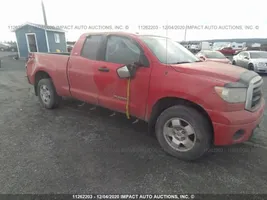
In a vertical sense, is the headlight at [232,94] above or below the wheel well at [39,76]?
above

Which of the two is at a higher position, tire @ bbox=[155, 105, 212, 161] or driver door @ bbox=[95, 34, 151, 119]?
driver door @ bbox=[95, 34, 151, 119]

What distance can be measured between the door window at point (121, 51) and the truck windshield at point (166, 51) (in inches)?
9.1

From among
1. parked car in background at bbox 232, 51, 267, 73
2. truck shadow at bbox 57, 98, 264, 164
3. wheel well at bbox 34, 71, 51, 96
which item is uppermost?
wheel well at bbox 34, 71, 51, 96

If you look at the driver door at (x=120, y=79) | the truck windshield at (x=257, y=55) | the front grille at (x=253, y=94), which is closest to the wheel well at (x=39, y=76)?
the driver door at (x=120, y=79)

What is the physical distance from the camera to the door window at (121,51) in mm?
3164

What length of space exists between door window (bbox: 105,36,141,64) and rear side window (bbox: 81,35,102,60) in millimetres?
270

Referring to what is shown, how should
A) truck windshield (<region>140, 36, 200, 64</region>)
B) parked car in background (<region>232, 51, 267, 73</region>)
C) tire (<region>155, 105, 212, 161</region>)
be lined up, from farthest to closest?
parked car in background (<region>232, 51, 267, 73</region>) → truck windshield (<region>140, 36, 200, 64</region>) → tire (<region>155, 105, 212, 161</region>)

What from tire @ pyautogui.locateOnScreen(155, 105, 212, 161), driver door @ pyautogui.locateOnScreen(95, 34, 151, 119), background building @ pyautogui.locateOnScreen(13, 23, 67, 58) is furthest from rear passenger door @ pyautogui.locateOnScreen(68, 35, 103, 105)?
background building @ pyautogui.locateOnScreen(13, 23, 67, 58)

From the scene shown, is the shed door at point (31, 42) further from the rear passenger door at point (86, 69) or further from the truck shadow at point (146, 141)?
the rear passenger door at point (86, 69)

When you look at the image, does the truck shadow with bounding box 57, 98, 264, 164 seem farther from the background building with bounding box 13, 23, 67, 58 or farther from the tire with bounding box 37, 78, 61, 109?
the background building with bounding box 13, 23, 67, 58

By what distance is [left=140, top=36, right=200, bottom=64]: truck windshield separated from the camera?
3086mm

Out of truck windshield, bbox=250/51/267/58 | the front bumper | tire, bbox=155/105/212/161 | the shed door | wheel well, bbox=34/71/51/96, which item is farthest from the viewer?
the shed door

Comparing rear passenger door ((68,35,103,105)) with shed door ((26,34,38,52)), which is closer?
rear passenger door ((68,35,103,105))

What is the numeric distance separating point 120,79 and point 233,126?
1.82 metres
